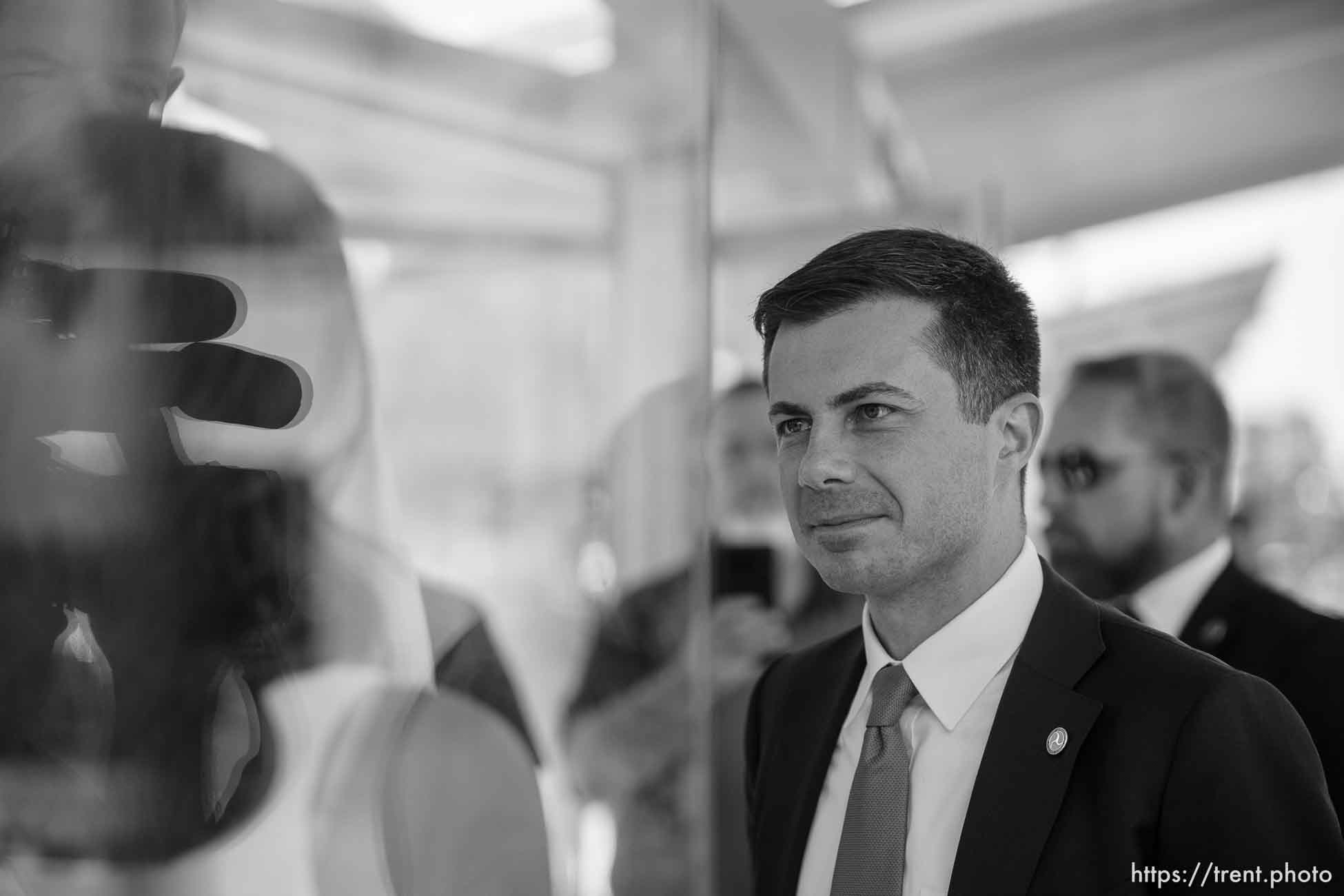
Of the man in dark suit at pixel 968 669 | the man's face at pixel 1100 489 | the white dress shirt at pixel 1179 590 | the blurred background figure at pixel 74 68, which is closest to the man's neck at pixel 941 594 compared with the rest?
the man in dark suit at pixel 968 669

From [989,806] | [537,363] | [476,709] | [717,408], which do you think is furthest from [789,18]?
[989,806]

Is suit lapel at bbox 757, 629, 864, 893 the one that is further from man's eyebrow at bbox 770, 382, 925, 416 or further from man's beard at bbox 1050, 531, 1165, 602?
man's beard at bbox 1050, 531, 1165, 602

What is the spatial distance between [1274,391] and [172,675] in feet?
23.9

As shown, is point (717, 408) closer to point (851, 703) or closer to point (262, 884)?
point (851, 703)

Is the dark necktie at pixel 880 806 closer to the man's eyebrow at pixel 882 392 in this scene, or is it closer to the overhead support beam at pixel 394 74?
the man's eyebrow at pixel 882 392

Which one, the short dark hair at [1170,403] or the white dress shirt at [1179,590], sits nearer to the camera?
the white dress shirt at [1179,590]

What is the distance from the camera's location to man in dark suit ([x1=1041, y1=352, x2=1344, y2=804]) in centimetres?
204

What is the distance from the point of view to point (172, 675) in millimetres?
1126

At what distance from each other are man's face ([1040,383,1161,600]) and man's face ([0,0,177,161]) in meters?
1.62

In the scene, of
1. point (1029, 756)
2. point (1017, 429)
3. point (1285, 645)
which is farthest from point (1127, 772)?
point (1285, 645)

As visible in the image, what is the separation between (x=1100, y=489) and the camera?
218 centimetres

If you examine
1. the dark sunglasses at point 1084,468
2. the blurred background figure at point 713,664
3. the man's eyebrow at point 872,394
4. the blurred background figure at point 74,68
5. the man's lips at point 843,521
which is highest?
the blurred background figure at point 74,68

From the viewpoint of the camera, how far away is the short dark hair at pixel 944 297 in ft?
3.61

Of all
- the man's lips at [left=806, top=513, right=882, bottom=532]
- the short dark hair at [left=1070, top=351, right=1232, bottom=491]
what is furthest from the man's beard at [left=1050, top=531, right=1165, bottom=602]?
the man's lips at [left=806, top=513, right=882, bottom=532]
